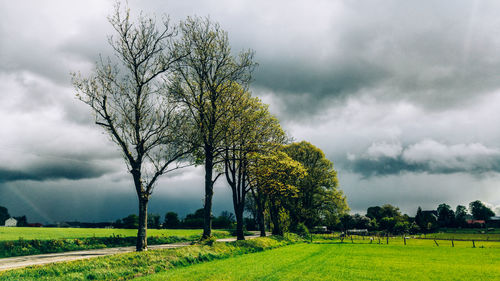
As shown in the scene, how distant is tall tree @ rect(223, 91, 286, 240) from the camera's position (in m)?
32.4

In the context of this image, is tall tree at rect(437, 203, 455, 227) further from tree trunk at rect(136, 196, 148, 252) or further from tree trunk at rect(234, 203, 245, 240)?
tree trunk at rect(136, 196, 148, 252)

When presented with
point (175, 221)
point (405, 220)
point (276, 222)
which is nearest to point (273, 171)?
point (276, 222)

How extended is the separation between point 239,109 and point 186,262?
54.0 feet

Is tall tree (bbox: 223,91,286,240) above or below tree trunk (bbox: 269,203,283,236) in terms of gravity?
above

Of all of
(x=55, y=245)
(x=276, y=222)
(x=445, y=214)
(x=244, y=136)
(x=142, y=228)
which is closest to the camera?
(x=142, y=228)

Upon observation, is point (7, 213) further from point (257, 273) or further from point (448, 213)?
point (448, 213)

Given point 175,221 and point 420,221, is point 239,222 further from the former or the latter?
point 420,221

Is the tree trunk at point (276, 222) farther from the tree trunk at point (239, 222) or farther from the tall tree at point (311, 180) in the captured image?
the tree trunk at point (239, 222)

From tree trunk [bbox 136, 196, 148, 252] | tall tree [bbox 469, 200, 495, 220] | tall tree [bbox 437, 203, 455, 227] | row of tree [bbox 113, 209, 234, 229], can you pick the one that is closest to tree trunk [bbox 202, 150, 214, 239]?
tree trunk [bbox 136, 196, 148, 252]

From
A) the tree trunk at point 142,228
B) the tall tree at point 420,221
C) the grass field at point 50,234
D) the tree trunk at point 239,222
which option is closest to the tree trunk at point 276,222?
the grass field at point 50,234

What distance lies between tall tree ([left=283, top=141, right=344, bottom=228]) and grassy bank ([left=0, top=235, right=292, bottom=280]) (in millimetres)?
36959

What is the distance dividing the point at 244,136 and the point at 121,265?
62.3 feet

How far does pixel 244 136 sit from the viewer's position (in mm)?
33156

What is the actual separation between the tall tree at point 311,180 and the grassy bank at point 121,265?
121 feet
